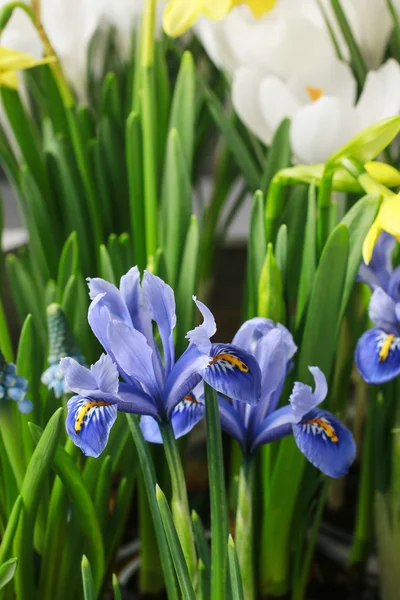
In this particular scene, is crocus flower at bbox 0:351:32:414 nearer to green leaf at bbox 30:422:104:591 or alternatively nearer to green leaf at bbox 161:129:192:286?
green leaf at bbox 30:422:104:591

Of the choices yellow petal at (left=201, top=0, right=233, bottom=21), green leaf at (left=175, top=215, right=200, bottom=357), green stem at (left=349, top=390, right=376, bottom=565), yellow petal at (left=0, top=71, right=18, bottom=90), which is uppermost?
yellow petal at (left=201, top=0, right=233, bottom=21)

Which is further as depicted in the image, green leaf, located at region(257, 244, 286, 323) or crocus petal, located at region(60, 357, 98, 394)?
green leaf, located at region(257, 244, 286, 323)

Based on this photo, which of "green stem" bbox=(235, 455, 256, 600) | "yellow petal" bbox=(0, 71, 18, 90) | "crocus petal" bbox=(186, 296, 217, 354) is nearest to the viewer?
"crocus petal" bbox=(186, 296, 217, 354)

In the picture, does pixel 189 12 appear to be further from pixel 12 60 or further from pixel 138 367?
pixel 138 367

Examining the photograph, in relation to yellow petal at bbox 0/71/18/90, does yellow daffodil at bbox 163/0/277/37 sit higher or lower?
higher

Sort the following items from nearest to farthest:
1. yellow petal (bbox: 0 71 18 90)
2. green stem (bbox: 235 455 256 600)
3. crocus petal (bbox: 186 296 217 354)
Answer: crocus petal (bbox: 186 296 217 354) → green stem (bbox: 235 455 256 600) → yellow petal (bbox: 0 71 18 90)

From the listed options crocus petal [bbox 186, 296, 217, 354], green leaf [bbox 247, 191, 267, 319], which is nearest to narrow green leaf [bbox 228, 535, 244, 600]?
crocus petal [bbox 186, 296, 217, 354]

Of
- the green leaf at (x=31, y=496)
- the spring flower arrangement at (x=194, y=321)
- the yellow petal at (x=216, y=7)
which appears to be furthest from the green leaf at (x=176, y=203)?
the green leaf at (x=31, y=496)

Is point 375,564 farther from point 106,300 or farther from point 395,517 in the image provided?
point 106,300

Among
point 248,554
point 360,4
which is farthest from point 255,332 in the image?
point 360,4

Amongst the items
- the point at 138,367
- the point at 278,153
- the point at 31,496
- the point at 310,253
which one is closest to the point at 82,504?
the point at 31,496
